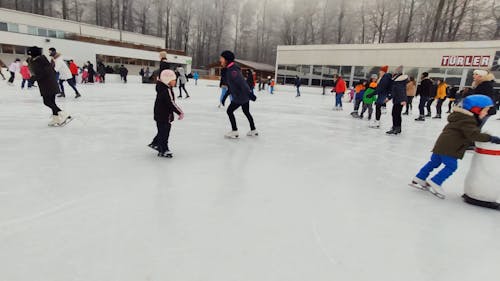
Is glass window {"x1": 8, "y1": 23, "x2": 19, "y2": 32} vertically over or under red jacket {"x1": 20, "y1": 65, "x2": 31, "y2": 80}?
over

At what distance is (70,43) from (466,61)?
1311 inches

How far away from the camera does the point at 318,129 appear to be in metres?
6.35

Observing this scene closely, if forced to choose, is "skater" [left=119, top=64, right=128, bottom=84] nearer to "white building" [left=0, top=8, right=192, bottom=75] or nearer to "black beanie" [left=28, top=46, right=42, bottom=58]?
"white building" [left=0, top=8, right=192, bottom=75]

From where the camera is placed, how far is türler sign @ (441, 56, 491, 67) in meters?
22.1

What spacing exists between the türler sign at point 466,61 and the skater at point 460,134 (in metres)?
25.5

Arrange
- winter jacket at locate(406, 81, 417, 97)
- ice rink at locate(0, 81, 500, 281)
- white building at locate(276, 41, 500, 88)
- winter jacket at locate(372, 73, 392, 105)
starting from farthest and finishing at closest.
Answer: white building at locate(276, 41, 500, 88)
winter jacket at locate(406, 81, 417, 97)
winter jacket at locate(372, 73, 392, 105)
ice rink at locate(0, 81, 500, 281)

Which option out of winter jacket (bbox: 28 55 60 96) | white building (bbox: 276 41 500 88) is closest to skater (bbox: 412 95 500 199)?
winter jacket (bbox: 28 55 60 96)

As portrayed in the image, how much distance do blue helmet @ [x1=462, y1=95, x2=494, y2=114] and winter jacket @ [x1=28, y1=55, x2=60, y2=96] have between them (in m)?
5.72

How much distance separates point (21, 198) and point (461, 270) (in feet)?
10.4

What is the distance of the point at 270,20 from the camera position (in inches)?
2135

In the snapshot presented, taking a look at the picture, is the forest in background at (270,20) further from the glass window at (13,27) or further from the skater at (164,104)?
the skater at (164,104)

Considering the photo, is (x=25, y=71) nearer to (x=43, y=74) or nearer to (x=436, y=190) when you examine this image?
(x=43, y=74)

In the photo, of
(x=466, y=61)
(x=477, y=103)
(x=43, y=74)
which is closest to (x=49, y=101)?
(x=43, y=74)

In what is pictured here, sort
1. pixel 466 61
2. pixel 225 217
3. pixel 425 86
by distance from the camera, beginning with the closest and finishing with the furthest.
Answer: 1. pixel 225 217
2. pixel 425 86
3. pixel 466 61
